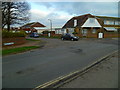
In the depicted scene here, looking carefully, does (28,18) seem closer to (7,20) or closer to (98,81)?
(7,20)

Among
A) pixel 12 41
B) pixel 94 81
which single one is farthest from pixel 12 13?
pixel 94 81

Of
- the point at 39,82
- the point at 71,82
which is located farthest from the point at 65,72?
the point at 39,82

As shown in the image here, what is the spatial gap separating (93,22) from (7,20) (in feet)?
86.2

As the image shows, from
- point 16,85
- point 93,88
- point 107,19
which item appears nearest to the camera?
point 93,88

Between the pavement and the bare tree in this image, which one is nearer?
the pavement

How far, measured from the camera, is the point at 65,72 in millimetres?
5410

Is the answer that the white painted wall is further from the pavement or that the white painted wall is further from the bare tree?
the pavement

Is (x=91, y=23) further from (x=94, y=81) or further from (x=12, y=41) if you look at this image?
(x=94, y=81)

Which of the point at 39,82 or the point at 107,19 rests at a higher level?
the point at 107,19

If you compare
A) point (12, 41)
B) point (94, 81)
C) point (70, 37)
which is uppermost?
point (70, 37)

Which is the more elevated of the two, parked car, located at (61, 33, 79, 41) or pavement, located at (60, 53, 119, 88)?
parked car, located at (61, 33, 79, 41)

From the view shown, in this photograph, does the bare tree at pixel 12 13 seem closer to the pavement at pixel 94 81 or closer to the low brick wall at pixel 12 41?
the low brick wall at pixel 12 41

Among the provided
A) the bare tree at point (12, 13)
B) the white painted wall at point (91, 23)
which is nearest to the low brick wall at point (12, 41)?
the bare tree at point (12, 13)

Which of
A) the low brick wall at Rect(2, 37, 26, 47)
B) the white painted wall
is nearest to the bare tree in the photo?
the low brick wall at Rect(2, 37, 26, 47)
